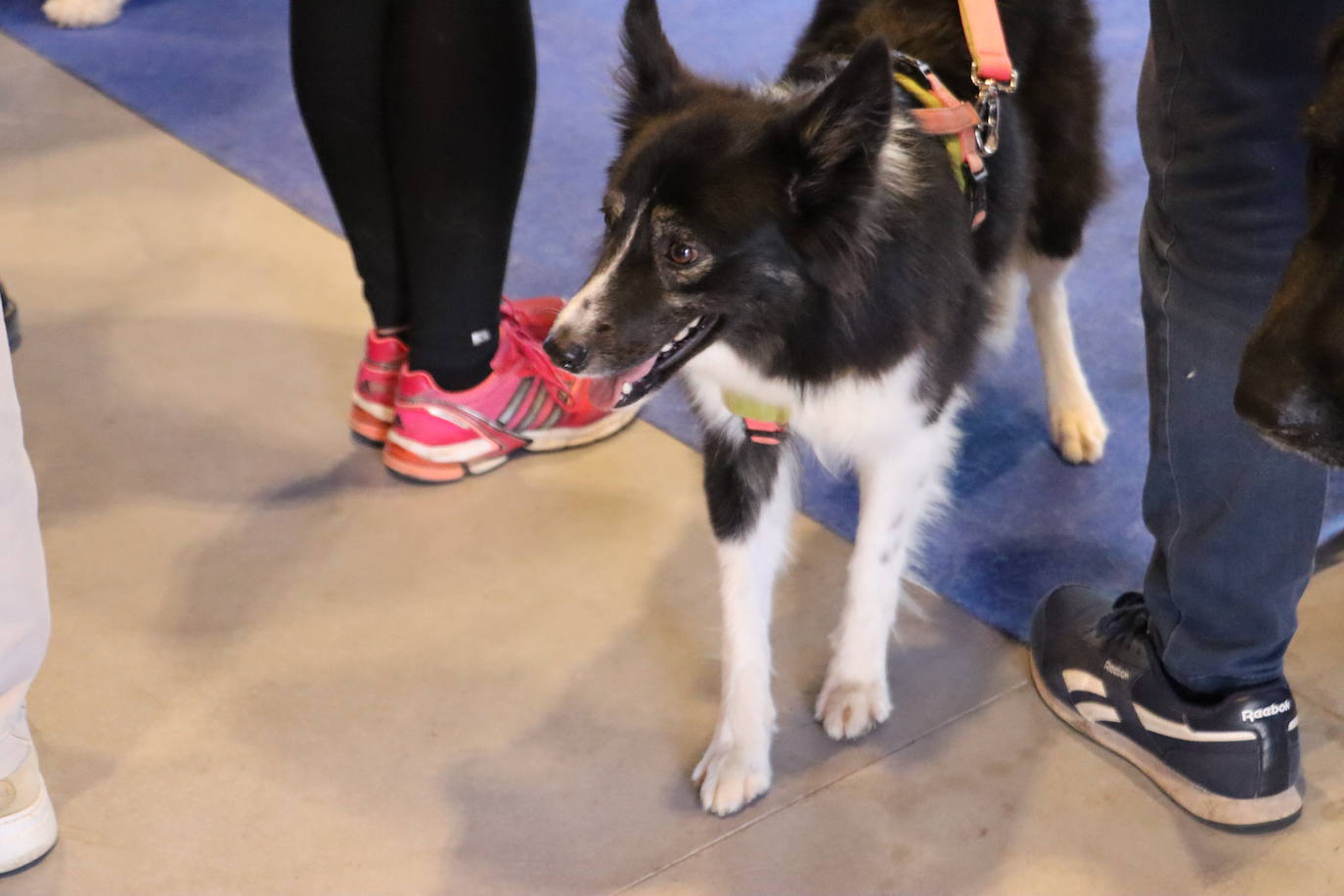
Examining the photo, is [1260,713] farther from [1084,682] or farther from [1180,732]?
[1084,682]

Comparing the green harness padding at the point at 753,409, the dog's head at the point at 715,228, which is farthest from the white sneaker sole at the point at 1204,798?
the dog's head at the point at 715,228

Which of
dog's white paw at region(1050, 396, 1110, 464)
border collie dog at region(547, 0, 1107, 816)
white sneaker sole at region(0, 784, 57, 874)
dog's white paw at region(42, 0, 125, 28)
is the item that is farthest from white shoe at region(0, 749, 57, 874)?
dog's white paw at region(42, 0, 125, 28)

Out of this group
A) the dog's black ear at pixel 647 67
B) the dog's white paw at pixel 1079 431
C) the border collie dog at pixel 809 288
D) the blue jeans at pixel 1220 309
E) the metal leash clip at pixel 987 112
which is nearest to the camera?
the blue jeans at pixel 1220 309

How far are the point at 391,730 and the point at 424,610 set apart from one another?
0.79 ft

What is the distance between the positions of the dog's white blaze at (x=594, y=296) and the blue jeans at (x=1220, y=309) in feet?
1.79

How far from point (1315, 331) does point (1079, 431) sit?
1.11 meters

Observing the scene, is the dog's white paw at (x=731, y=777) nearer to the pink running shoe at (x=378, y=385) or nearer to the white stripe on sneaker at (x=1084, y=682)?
the white stripe on sneaker at (x=1084, y=682)

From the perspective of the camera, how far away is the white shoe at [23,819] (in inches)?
59.4

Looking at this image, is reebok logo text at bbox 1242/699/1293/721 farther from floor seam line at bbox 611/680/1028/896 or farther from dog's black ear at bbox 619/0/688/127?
dog's black ear at bbox 619/0/688/127

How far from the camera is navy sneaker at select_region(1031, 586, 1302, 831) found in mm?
1510

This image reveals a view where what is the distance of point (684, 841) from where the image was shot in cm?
155

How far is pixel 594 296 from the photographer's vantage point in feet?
4.69

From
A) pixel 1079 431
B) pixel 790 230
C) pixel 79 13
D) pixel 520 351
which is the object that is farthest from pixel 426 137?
pixel 79 13

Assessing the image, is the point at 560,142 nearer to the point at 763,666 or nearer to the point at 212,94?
the point at 212,94
